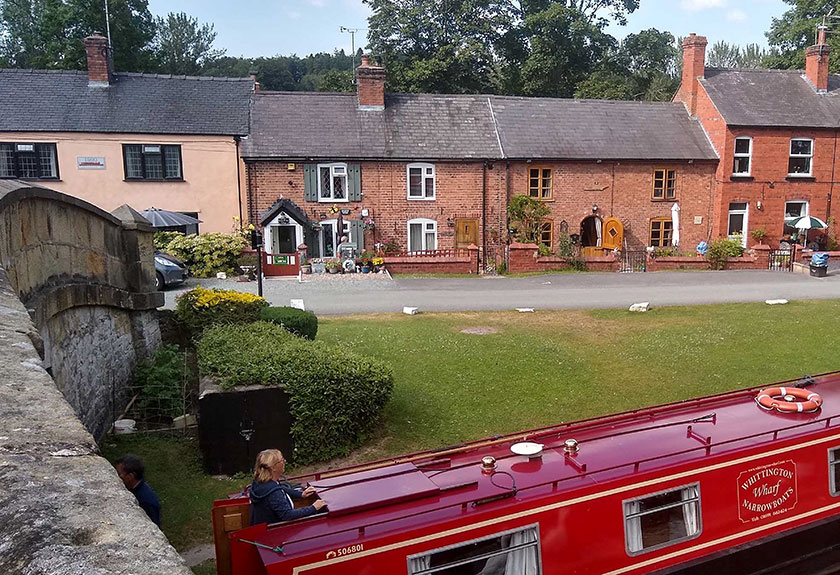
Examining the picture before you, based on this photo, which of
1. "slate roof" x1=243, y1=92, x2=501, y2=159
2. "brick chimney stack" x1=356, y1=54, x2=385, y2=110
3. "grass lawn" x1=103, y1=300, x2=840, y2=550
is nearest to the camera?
"grass lawn" x1=103, y1=300, x2=840, y2=550

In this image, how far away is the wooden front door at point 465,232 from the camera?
90.0 ft

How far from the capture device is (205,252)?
75.4ft

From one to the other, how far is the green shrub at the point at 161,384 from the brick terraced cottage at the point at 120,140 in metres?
16.7

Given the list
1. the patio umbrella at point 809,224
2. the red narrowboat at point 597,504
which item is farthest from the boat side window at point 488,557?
the patio umbrella at point 809,224

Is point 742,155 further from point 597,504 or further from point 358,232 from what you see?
point 597,504

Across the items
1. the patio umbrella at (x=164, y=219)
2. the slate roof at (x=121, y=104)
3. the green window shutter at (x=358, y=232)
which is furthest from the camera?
the green window shutter at (x=358, y=232)

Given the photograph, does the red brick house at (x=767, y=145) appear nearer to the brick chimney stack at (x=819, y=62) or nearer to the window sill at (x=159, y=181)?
the brick chimney stack at (x=819, y=62)

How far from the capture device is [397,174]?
87.9 feet

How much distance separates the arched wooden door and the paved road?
4.54m

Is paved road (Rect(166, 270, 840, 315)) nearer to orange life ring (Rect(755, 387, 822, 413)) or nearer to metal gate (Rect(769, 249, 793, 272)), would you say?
metal gate (Rect(769, 249, 793, 272))

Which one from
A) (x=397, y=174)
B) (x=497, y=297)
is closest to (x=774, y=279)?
(x=497, y=297)

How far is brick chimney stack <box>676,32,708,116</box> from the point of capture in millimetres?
29359

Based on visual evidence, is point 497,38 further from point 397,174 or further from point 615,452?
point 615,452

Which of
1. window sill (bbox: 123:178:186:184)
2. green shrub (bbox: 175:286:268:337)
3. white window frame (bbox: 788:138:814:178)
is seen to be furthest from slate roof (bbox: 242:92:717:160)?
green shrub (bbox: 175:286:268:337)
